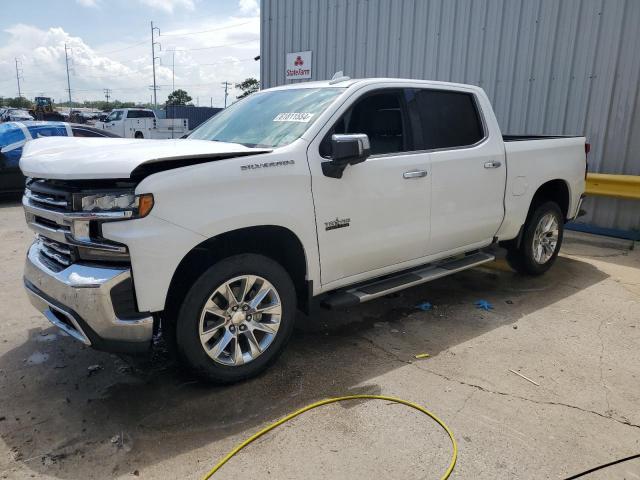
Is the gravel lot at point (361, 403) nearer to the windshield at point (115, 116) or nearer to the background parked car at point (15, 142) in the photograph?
the background parked car at point (15, 142)

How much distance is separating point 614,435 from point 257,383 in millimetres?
2164

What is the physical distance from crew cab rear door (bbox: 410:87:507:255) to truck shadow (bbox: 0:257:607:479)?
78 centimetres

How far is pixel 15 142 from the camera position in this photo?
406 inches

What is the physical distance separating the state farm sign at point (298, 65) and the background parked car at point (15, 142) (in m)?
5.29

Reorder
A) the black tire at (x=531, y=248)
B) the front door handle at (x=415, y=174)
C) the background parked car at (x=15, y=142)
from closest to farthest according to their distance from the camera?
the front door handle at (x=415, y=174), the black tire at (x=531, y=248), the background parked car at (x=15, y=142)

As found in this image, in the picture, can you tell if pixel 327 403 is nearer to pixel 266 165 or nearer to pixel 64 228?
pixel 266 165

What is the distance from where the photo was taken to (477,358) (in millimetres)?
3863

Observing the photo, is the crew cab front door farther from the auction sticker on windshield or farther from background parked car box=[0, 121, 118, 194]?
background parked car box=[0, 121, 118, 194]

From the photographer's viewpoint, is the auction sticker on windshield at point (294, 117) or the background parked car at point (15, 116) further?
the background parked car at point (15, 116)

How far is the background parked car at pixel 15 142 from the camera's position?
33.2 ft

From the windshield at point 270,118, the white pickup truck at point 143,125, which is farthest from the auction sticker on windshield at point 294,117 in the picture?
the white pickup truck at point 143,125

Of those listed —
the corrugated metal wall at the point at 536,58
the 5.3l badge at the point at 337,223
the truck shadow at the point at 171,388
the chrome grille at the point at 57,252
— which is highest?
the corrugated metal wall at the point at 536,58

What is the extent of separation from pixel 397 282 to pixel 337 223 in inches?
33.6

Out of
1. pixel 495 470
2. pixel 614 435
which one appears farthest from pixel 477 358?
pixel 495 470
